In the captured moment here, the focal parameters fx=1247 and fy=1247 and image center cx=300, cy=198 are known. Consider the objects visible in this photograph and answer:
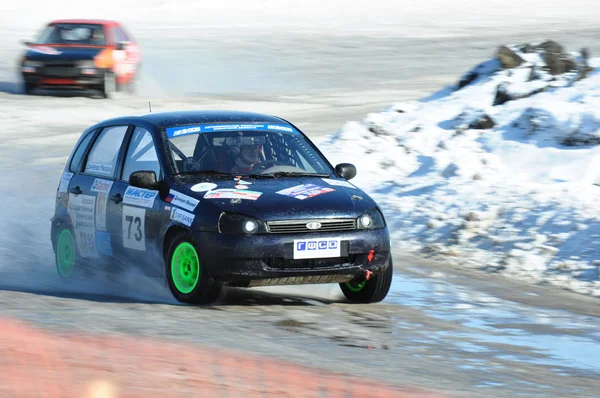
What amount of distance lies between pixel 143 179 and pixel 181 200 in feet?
1.32

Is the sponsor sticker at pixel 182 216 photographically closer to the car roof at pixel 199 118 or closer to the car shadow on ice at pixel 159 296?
the car shadow on ice at pixel 159 296

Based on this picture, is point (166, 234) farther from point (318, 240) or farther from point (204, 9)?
point (204, 9)

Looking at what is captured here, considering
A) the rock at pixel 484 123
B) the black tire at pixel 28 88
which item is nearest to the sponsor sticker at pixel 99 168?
the rock at pixel 484 123

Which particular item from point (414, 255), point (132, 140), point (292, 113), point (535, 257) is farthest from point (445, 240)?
point (292, 113)

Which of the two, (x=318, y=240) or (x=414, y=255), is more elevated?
(x=318, y=240)

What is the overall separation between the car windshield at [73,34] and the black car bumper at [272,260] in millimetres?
17514

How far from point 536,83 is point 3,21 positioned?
145ft

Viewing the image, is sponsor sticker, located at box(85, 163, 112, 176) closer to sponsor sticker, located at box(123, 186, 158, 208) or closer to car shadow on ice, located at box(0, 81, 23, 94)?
sponsor sticker, located at box(123, 186, 158, 208)

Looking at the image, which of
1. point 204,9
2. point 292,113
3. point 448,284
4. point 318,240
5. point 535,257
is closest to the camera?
point 318,240

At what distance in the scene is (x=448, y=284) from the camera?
10.0 m

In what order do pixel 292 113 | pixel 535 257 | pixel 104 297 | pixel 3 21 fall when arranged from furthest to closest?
pixel 3 21, pixel 292 113, pixel 535 257, pixel 104 297

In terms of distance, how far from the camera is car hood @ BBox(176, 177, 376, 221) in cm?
845

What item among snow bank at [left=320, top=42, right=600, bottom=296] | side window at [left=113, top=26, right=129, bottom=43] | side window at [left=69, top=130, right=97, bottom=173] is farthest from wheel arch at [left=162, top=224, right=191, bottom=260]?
side window at [left=113, top=26, right=129, bottom=43]

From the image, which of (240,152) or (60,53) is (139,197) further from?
(60,53)
